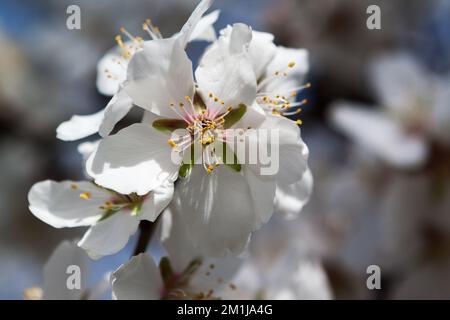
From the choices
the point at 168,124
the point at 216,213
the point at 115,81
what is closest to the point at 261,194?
the point at 216,213

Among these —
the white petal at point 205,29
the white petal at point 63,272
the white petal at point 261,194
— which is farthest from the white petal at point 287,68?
the white petal at point 63,272

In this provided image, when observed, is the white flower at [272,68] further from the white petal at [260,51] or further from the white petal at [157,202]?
the white petal at [157,202]

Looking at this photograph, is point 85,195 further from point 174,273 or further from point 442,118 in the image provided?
point 442,118

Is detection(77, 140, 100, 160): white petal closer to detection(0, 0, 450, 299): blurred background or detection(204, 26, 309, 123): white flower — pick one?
detection(204, 26, 309, 123): white flower

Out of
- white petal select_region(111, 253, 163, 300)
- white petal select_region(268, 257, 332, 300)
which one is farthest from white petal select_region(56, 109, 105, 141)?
white petal select_region(268, 257, 332, 300)

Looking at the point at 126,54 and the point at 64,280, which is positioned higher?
the point at 126,54

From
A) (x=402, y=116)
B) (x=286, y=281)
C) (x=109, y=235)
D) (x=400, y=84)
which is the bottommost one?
(x=286, y=281)
